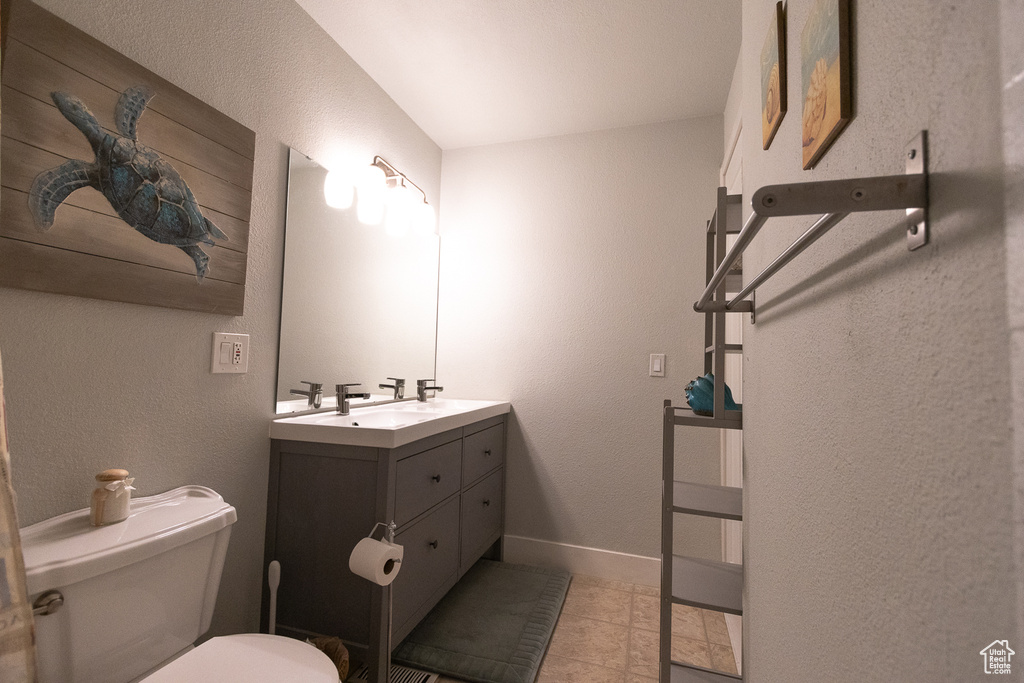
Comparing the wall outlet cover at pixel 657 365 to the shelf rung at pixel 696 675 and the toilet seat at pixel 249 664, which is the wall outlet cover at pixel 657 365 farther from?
the toilet seat at pixel 249 664

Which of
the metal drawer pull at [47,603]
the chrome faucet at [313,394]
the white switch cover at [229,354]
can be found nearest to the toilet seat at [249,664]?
the metal drawer pull at [47,603]

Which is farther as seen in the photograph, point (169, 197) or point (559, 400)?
point (559, 400)

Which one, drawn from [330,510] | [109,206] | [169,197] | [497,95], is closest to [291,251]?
[169,197]

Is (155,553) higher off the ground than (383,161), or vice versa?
(383,161)

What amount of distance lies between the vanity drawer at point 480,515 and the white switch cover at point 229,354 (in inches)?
42.6

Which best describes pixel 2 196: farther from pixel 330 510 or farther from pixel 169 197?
pixel 330 510

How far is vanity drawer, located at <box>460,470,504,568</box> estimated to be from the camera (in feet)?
6.89

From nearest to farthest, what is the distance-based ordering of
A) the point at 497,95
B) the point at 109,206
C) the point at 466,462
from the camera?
1. the point at 109,206
2. the point at 466,462
3. the point at 497,95

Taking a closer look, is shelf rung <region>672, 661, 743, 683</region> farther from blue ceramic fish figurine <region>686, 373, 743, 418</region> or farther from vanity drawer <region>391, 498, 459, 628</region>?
vanity drawer <region>391, 498, 459, 628</region>

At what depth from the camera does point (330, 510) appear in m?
1.53

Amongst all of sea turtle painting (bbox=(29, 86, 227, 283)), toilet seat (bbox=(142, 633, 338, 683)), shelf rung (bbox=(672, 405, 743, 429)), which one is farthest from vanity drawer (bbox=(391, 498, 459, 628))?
sea turtle painting (bbox=(29, 86, 227, 283))

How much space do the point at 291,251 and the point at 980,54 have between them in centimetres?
181

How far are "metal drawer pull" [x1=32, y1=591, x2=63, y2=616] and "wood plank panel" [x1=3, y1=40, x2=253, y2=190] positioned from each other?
39.7 inches

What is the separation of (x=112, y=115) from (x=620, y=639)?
2.40 meters
